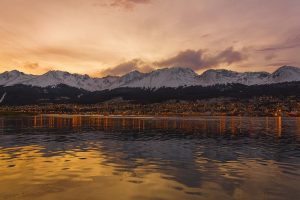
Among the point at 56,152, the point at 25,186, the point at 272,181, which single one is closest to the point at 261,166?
the point at 272,181

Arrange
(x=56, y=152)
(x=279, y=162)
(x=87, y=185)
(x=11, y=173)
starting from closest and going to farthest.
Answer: (x=87, y=185) → (x=11, y=173) → (x=279, y=162) → (x=56, y=152)

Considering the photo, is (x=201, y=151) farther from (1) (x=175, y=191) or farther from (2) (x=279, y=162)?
(1) (x=175, y=191)

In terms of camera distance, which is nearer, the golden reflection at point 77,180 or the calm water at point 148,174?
the golden reflection at point 77,180

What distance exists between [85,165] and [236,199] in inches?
779

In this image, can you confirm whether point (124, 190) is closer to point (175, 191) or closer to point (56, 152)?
point (175, 191)

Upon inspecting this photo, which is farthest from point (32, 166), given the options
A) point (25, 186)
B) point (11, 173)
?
point (25, 186)

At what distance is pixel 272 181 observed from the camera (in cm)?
→ 3206

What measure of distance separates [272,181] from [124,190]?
13617mm

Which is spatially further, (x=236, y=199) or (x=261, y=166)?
(x=261, y=166)

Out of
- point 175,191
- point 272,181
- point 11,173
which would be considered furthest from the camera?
point 11,173

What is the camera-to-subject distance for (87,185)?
30125 mm

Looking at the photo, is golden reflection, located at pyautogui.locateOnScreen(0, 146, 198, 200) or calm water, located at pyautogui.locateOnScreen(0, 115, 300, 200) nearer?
golden reflection, located at pyautogui.locateOnScreen(0, 146, 198, 200)

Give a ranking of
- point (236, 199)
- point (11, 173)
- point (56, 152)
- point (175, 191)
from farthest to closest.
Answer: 1. point (56, 152)
2. point (11, 173)
3. point (175, 191)
4. point (236, 199)

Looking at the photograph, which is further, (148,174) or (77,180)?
(148,174)
